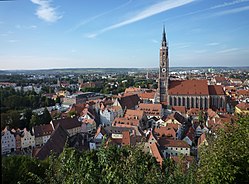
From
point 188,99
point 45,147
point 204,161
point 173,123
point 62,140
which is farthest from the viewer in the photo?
point 188,99

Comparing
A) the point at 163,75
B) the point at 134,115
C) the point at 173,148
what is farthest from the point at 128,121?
the point at 163,75

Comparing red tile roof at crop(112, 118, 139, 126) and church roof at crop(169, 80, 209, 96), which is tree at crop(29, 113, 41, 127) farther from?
church roof at crop(169, 80, 209, 96)

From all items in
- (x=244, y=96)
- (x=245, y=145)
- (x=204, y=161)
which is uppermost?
(x=245, y=145)

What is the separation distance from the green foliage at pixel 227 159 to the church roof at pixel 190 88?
69.0 feet

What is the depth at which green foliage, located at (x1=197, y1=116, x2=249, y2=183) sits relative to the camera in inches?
121

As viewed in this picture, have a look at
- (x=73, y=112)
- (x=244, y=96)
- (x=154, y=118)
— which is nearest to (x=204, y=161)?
(x=154, y=118)

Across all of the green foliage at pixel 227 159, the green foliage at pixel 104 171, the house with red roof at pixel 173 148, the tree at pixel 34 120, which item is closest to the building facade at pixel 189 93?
the house with red roof at pixel 173 148

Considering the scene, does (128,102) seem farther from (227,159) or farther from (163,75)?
(227,159)

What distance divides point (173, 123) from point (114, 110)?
20.6 ft

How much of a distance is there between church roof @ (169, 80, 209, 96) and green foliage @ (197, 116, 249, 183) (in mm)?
21035

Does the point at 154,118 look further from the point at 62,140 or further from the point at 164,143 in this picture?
the point at 62,140

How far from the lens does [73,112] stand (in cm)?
2239

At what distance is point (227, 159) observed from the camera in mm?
3207

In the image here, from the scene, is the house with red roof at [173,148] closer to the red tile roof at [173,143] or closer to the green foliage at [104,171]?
the red tile roof at [173,143]
